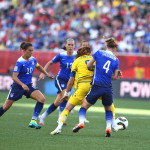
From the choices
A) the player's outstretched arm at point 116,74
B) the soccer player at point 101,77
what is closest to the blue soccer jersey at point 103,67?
the soccer player at point 101,77

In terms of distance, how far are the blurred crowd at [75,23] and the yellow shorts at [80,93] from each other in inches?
570

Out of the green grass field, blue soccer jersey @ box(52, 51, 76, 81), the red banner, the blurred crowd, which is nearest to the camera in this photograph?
the green grass field

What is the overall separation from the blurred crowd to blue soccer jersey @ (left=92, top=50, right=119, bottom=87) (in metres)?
14.7

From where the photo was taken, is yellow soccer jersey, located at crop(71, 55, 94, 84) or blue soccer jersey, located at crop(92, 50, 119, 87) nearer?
blue soccer jersey, located at crop(92, 50, 119, 87)

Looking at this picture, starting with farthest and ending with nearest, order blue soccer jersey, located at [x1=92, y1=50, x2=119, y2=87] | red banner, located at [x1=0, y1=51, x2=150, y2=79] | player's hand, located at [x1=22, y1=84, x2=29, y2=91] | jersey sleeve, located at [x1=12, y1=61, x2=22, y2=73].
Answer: red banner, located at [x1=0, y1=51, x2=150, y2=79]
jersey sleeve, located at [x1=12, y1=61, x2=22, y2=73]
player's hand, located at [x1=22, y1=84, x2=29, y2=91]
blue soccer jersey, located at [x1=92, y1=50, x2=119, y2=87]

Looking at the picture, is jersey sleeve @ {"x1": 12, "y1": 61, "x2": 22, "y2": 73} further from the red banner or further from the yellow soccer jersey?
the red banner

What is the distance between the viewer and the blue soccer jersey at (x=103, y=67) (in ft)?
30.5

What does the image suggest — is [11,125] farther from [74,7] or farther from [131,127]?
[74,7]

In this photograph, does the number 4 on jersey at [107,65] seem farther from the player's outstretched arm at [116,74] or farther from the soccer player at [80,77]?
the soccer player at [80,77]

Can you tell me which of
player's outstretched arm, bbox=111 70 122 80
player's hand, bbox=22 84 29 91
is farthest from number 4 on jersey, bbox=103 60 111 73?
player's hand, bbox=22 84 29 91

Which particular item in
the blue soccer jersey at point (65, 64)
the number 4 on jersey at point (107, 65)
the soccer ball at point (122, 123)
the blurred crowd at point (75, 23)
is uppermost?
the blurred crowd at point (75, 23)

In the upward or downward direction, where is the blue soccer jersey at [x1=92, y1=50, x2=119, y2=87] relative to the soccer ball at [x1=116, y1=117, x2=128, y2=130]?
upward

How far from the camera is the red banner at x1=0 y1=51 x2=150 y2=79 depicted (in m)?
23.6

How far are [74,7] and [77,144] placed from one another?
2093cm
